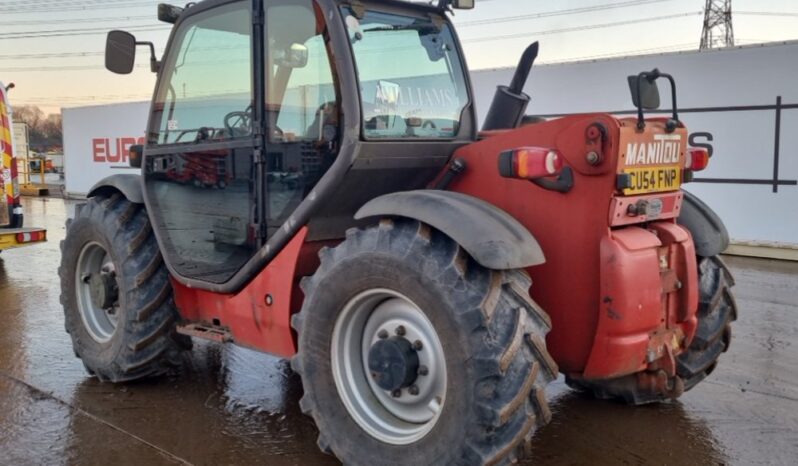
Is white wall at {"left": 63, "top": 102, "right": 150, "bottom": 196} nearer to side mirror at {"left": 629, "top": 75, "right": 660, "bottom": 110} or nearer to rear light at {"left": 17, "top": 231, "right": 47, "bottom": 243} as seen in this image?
rear light at {"left": 17, "top": 231, "right": 47, "bottom": 243}

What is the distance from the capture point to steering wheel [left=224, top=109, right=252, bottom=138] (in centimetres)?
395

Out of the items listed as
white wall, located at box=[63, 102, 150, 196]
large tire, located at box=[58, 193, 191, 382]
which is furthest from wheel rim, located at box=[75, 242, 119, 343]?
white wall, located at box=[63, 102, 150, 196]

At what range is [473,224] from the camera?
9.51 ft

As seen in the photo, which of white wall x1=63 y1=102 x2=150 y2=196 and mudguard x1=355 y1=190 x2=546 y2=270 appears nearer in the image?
mudguard x1=355 y1=190 x2=546 y2=270

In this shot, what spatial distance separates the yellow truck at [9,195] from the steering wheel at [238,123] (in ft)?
19.6

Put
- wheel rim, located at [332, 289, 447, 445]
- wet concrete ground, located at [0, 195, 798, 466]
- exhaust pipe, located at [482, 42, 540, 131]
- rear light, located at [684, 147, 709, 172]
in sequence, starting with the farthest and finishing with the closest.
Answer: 1. exhaust pipe, located at [482, 42, 540, 131]
2. rear light, located at [684, 147, 709, 172]
3. wet concrete ground, located at [0, 195, 798, 466]
4. wheel rim, located at [332, 289, 447, 445]

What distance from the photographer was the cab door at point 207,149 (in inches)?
157

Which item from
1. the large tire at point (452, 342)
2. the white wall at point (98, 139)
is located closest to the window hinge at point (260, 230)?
the large tire at point (452, 342)

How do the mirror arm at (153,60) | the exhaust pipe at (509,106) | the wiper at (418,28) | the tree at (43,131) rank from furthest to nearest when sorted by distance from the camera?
the tree at (43,131)
the mirror arm at (153,60)
the exhaust pipe at (509,106)
the wiper at (418,28)

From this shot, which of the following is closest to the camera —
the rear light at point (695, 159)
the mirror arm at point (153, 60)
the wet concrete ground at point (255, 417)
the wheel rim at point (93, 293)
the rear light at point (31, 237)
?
the wet concrete ground at point (255, 417)

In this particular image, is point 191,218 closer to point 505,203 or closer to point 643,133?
point 505,203

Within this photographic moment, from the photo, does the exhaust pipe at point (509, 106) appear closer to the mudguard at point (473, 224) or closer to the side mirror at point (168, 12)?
the mudguard at point (473, 224)

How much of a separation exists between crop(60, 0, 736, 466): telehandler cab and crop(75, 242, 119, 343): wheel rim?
0.18 feet

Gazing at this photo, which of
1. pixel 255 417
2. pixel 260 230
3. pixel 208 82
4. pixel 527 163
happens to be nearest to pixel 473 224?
pixel 527 163
